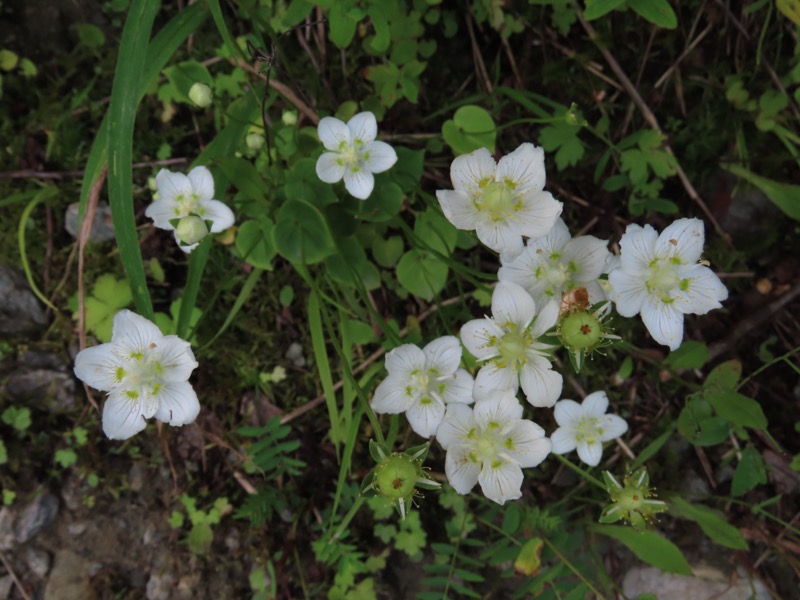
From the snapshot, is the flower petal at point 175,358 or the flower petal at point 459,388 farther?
the flower petal at point 459,388

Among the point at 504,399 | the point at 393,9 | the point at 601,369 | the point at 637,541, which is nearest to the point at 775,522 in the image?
the point at 637,541

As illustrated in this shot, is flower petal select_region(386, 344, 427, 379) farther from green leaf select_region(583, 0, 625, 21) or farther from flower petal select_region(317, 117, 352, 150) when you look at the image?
green leaf select_region(583, 0, 625, 21)

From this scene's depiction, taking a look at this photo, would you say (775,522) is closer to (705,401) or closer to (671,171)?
(705,401)

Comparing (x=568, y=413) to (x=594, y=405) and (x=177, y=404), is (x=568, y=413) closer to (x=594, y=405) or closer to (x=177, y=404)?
(x=594, y=405)

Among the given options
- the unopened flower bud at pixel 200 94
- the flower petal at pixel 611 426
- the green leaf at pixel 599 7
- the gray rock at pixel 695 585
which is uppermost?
the green leaf at pixel 599 7

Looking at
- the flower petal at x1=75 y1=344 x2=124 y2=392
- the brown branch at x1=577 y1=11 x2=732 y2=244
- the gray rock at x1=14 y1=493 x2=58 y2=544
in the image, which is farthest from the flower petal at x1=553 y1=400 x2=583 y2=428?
the gray rock at x1=14 y1=493 x2=58 y2=544

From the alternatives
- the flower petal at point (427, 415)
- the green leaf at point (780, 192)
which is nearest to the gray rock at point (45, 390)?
the flower petal at point (427, 415)

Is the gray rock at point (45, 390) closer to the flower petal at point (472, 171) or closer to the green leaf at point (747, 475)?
the flower petal at point (472, 171)

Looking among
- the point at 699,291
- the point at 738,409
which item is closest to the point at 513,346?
the point at 699,291
